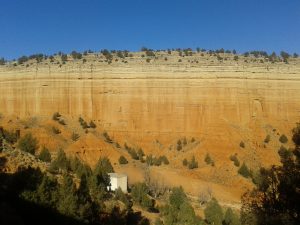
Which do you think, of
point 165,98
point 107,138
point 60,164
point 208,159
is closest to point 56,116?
point 107,138

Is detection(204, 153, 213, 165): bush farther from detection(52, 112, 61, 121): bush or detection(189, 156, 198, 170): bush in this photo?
detection(52, 112, 61, 121): bush

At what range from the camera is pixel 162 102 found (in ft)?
158

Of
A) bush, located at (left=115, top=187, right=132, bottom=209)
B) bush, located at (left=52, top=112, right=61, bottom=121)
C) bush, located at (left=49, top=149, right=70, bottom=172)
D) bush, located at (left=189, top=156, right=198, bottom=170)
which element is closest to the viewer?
bush, located at (left=115, top=187, right=132, bottom=209)

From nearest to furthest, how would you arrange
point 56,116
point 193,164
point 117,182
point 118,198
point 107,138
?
point 118,198, point 117,182, point 193,164, point 107,138, point 56,116

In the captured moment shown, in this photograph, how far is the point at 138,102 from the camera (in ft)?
159

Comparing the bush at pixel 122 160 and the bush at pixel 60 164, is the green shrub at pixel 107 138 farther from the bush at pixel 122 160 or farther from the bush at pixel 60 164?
the bush at pixel 60 164

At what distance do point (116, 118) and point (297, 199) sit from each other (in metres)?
38.5

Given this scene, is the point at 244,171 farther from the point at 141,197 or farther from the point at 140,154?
the point at 141,197

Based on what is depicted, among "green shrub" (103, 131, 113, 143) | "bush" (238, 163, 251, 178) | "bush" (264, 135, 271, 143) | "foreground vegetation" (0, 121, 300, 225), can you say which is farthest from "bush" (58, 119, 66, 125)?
"bush" (264, 135, 271, 143)

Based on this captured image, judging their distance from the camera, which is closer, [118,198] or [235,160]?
[118,198]

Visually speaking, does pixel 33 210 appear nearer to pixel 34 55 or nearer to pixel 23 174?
pixel 23 174

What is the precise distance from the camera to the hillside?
145 ft

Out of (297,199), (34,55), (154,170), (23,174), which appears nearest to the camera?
(297,199)

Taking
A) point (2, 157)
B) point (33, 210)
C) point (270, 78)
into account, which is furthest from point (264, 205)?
point (270, 78)
